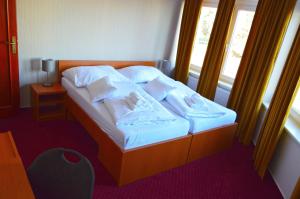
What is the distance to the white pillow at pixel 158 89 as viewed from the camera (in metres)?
2.92

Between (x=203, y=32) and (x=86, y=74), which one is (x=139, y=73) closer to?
(x=86, y=74)

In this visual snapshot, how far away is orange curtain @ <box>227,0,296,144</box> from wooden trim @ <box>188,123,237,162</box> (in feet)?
1.06

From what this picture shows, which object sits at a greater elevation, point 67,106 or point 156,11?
point 156,11

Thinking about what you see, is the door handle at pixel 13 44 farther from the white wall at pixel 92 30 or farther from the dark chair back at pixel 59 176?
the dark chair back at pixel 59 176

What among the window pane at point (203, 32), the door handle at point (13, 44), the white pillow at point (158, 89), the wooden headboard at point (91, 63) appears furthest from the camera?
the window pane at point (203, 32)

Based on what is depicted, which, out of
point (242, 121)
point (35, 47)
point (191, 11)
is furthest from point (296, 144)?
point (35, 47)

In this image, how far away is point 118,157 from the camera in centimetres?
210

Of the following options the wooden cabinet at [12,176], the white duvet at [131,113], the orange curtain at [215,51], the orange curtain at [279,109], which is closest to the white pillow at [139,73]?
the orange curtain at [215,51]

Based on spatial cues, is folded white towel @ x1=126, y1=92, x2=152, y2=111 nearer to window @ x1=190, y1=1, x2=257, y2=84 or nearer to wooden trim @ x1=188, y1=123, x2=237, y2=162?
wooden trim @ x1=188, y1=123, x2=237, y2=162

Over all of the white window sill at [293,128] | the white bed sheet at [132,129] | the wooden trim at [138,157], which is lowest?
the wooden trim at [138,157]

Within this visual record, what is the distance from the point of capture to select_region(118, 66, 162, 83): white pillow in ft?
11.3

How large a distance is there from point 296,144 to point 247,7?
1.90m

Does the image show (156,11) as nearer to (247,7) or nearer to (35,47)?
(247,7)

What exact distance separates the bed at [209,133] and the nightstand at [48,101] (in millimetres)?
1267
